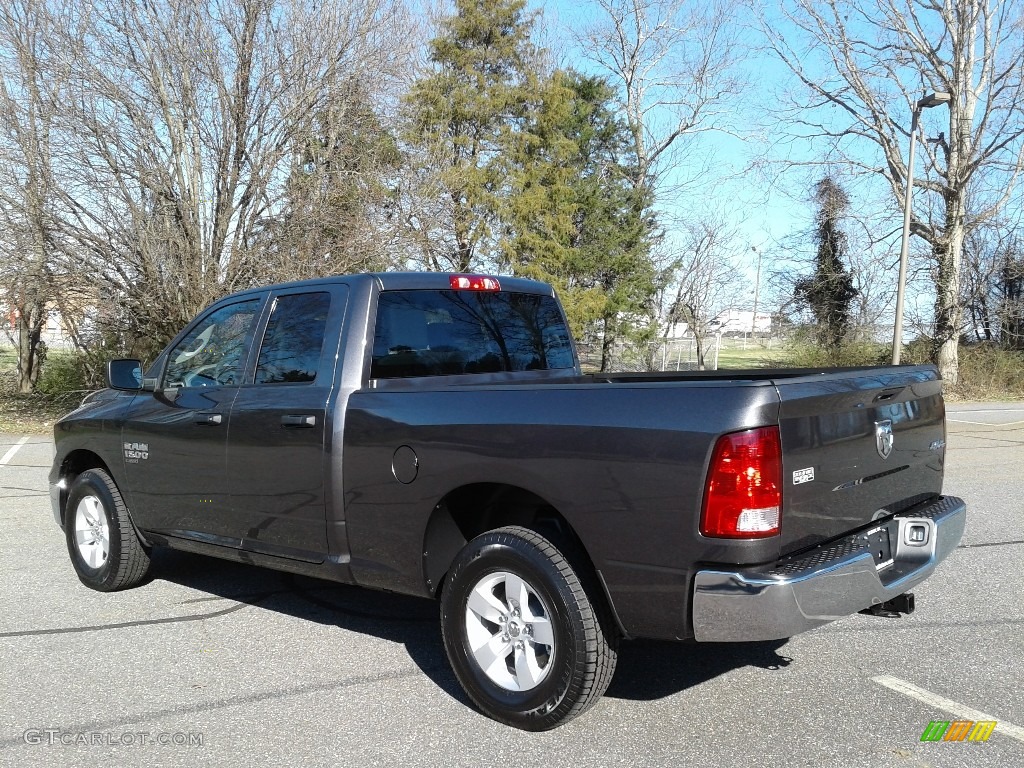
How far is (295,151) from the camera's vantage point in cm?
1633

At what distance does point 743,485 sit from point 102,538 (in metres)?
4.26

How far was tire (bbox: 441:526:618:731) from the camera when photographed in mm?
3506

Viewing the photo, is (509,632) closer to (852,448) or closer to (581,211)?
(852,448)

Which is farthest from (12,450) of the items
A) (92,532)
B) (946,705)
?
(946,705)

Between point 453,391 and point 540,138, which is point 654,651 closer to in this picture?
point 453,391

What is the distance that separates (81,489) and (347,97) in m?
12.2

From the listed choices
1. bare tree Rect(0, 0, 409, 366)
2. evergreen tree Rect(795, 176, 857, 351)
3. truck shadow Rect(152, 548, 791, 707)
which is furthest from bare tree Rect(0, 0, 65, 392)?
evergreen tree Rect(795, 176, 857, 351)

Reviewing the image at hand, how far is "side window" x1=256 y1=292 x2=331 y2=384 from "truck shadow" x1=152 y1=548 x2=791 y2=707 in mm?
1445

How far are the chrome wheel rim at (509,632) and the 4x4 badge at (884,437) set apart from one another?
151cm

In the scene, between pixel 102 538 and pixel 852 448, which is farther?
pixel 102 538

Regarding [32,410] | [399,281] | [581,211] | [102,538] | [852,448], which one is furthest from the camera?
[581,211]

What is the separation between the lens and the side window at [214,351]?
506 cm

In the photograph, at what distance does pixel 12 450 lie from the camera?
13.1m

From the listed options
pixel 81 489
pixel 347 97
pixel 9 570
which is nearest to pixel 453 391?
pixel 81 489
